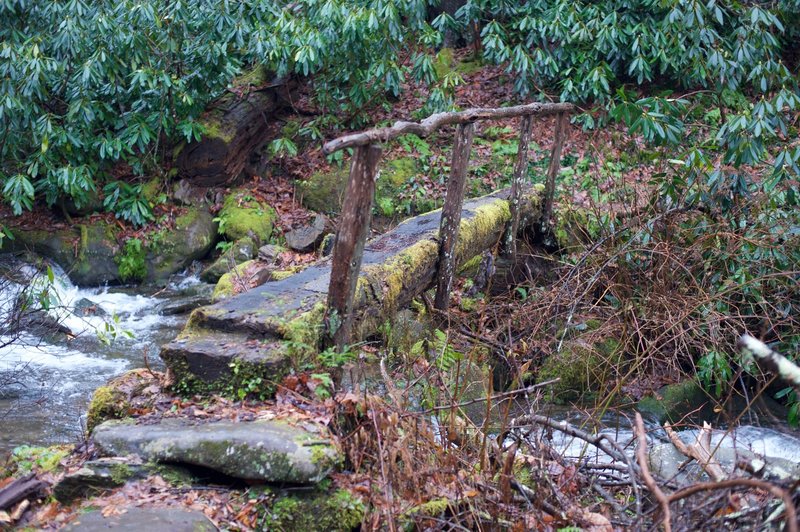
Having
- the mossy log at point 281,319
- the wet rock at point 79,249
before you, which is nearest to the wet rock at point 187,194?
the wet rock at point 79,249

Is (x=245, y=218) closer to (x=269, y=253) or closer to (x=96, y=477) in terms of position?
(x=269, y=253)

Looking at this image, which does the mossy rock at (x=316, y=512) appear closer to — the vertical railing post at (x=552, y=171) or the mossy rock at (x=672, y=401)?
the mossy rock at (x=672, y=401)

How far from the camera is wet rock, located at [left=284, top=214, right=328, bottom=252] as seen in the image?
9844mm

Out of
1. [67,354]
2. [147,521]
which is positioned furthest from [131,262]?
[147,521]

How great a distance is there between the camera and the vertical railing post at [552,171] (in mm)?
8023

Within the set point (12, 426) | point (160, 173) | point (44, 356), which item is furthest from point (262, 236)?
point (12, 426)

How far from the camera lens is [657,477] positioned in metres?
3.39

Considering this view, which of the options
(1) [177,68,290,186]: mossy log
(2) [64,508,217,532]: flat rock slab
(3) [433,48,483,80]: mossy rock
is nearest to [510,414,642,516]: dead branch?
(2) [64,508,217,532]: flat rock slab

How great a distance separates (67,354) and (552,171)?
228 inches

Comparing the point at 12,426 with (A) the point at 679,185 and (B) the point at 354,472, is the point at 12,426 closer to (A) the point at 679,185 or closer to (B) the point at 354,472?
(B) the point at 354,472

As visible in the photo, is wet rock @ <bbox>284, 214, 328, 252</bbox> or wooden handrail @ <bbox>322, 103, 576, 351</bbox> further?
wet rock @ <bbox>284, 214, 328, 252</bbox>

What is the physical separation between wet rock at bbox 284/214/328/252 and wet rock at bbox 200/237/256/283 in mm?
545

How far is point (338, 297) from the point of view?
4152 millimetres

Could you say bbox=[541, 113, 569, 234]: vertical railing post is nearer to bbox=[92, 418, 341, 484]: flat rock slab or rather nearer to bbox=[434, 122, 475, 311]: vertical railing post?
bbox=[434, 122, 475, 311]: vertical railing post
